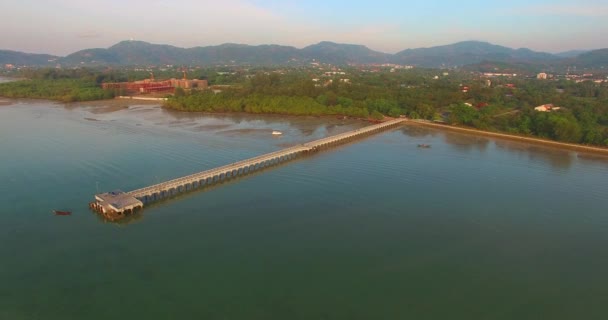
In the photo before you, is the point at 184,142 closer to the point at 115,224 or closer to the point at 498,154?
the point at 115,224

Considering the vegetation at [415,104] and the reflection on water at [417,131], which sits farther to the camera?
the reflection on water at [417,131]

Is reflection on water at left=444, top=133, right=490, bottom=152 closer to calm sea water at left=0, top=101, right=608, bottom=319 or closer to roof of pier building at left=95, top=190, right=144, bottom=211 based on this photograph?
calm sea water at left=0, top=101, right=608, bottom=319

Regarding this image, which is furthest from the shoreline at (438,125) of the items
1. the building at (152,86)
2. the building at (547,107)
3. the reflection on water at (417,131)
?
the building at (547,107)

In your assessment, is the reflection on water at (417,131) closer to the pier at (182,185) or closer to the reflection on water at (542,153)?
the reflection on water at (542,153)

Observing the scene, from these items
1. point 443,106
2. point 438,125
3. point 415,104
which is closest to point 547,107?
point 443,106

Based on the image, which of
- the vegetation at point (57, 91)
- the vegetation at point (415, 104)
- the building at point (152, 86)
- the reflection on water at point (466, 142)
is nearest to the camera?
the reflection on water at point (466, 142)
